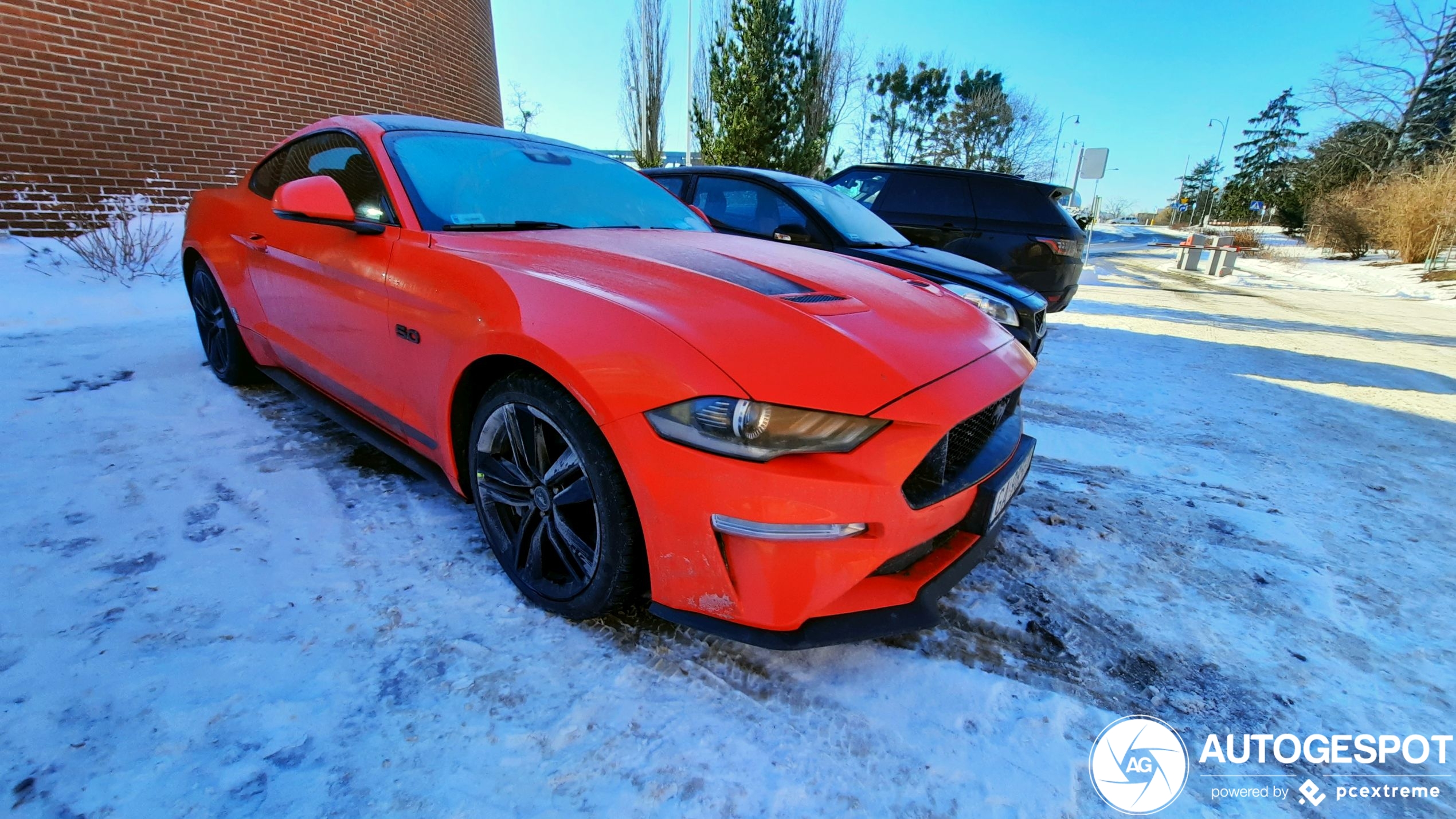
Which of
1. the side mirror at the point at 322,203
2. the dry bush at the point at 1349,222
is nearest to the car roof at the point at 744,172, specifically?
the side mirror at the point at 322,203

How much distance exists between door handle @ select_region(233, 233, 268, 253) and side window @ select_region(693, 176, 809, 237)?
9.12ft

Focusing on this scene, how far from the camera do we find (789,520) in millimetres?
1361

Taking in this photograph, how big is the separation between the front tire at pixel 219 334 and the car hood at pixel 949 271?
3751 millimetres

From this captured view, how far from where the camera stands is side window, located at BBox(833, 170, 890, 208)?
6402 millimetres

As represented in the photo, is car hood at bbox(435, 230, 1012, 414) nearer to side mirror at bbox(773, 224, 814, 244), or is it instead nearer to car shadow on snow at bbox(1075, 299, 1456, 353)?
side mirror at bbox(773, 224, 814, 244)

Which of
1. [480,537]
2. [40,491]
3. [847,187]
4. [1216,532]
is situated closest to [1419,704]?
[1216,532]

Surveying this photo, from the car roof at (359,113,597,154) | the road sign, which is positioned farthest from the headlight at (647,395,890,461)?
the road sign

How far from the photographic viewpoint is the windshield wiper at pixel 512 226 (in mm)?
2078

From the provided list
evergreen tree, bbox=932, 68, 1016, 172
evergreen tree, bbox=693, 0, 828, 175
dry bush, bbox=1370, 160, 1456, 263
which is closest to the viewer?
dry bush, bbox=1370, 160, 1456, 263

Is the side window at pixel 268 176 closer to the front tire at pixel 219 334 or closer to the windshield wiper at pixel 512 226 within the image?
the front tire at pixel 219 334

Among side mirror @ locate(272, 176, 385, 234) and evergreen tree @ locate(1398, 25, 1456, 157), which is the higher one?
evergreen tree @ locate(1398, 25, 1456, 157)

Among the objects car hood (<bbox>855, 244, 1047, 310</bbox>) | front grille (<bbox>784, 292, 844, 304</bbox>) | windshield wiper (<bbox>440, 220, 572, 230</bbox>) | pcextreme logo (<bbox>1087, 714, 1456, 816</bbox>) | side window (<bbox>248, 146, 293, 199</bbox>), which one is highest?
side window (<bbox>248, 146, 293, 199</bbox>)

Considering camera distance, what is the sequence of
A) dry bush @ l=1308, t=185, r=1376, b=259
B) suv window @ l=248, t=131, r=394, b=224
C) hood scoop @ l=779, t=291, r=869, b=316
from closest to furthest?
hood scoop @ l=779, t=291, r=869, b=316, suv window @ l=248, t=131, r=394, b=224, dry bush @ l=1308, t=185, r=1376, b=259

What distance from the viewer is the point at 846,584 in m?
1.42
